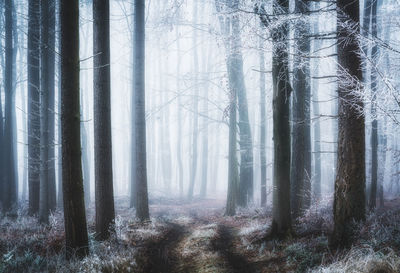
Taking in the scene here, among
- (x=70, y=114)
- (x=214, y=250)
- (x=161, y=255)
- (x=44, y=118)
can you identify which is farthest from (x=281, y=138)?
(x=44, y=118)

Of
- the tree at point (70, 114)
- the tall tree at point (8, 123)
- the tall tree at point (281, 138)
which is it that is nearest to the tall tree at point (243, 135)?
the tall tree at point (281, 138)

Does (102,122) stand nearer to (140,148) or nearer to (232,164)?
(140,148)

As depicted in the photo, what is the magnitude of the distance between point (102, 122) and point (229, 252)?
4.99 m

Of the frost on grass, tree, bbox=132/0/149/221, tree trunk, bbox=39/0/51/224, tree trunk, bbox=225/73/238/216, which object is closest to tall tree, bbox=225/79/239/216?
tree trunk, bbox=225/73/238/216

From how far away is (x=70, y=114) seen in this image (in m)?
5.73

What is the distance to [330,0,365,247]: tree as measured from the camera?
5.66 metres

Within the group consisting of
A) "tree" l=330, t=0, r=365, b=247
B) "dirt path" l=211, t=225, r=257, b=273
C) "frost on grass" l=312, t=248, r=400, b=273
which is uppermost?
"tree" l=330, t=0, r=365, b=247

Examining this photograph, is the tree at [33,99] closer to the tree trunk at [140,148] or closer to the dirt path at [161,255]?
the tree trunk at [140,148]

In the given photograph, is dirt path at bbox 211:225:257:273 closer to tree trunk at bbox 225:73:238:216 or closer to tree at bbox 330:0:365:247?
tree at bbox 330:0:365:247

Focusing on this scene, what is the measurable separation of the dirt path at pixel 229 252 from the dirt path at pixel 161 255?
1177 mm

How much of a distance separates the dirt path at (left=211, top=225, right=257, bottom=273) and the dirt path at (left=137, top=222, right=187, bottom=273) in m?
1.18

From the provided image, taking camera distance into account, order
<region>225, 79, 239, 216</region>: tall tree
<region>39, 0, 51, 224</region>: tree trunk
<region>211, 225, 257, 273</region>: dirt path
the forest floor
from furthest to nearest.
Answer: <region>225, 79, 239, 216</region>: tall tree → <region>39, 0, 51, 224</region>: tree trunk → <region>211, 225, 257, 273</region>: dirt path → the forest floor

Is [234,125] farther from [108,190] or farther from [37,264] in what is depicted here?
[37,264]

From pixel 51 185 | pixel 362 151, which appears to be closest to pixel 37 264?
pixel 362 151
